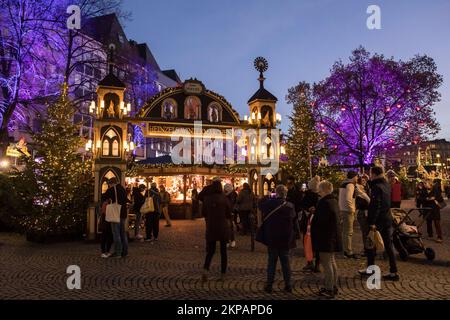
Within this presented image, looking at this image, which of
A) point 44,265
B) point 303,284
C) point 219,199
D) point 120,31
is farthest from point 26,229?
point 120,31

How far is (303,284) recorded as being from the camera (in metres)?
6.35

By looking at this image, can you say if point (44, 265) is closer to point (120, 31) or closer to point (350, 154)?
point (350, 154)

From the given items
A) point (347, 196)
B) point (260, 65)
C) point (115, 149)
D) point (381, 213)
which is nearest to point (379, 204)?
point (381, 213)

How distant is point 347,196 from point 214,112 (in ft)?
26.1

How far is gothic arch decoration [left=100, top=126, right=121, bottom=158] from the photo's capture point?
1280 centimetres

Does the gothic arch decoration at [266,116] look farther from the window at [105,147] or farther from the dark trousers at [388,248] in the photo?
the dark trousers at [388,248]

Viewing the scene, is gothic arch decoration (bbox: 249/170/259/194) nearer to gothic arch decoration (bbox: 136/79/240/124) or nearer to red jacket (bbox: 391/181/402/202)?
gothic arch decoration (bbox: 136/79/240/124)

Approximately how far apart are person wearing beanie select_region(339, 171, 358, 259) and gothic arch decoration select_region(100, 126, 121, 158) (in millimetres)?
7597

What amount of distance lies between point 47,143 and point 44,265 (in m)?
5.12

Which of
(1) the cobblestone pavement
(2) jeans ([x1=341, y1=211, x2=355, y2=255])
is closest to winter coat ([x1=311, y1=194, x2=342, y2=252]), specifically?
(1) the cobblestone pavement

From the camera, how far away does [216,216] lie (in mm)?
6688

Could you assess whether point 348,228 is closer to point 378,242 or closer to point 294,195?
point 294,195

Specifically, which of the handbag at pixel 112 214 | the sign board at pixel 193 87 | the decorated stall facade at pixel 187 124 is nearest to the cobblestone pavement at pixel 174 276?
the handbag at pixel 112 214
